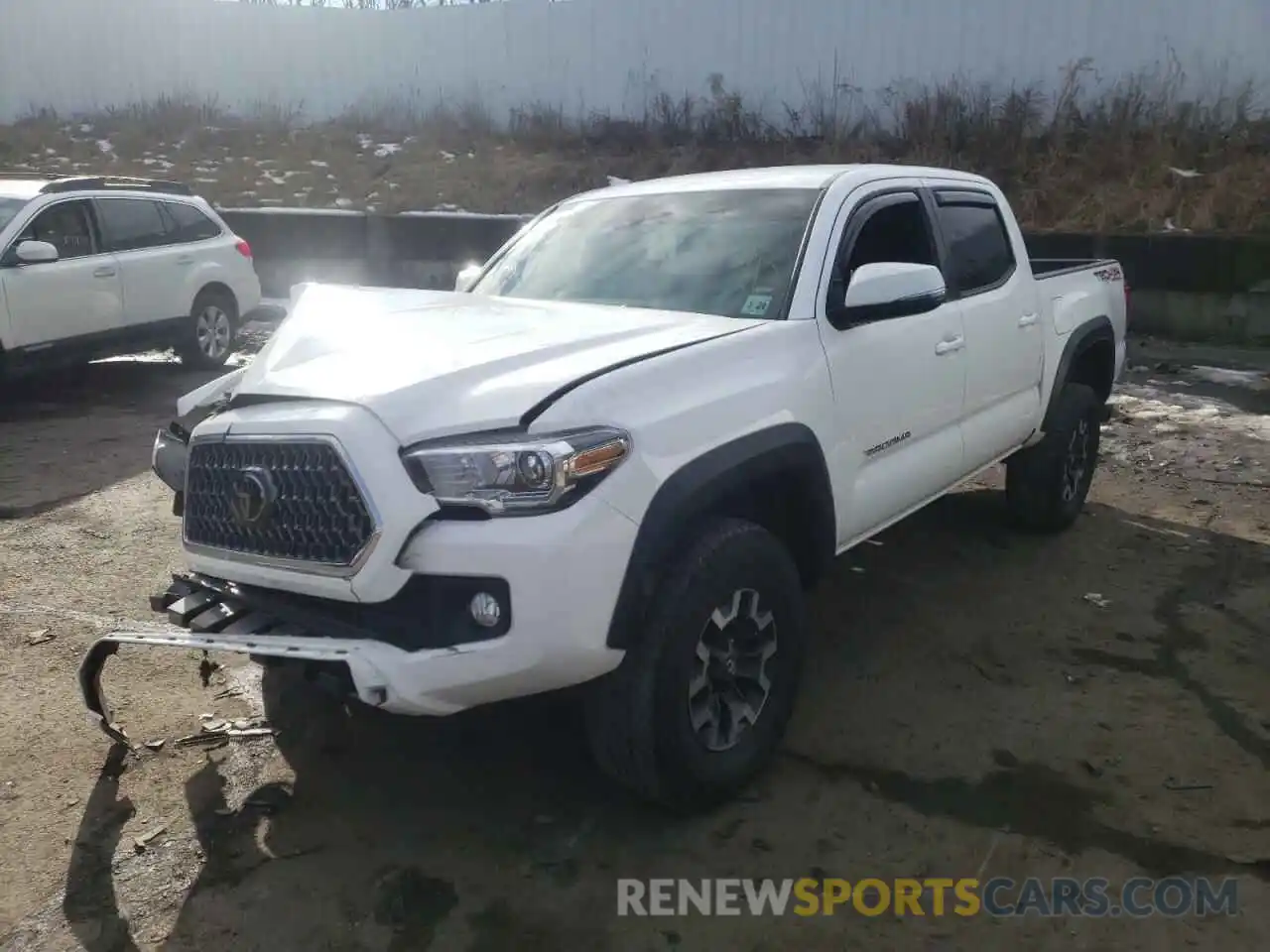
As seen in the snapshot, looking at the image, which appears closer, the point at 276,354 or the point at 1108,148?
the point at 276,354

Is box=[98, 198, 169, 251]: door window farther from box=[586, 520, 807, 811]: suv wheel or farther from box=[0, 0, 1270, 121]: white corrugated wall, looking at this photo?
box=[0, 0, 1270, 121]: white corrugated wall

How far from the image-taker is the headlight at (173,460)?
364 centimetres

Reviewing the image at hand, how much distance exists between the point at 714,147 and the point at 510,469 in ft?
45.6

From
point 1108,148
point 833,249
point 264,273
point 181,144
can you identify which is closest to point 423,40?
point 181,144

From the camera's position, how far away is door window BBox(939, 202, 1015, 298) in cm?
446

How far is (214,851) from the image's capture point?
9.73ft

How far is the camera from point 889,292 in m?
3.43

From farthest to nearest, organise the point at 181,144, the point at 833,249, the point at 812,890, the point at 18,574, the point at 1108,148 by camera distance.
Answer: the point at 181,144 < the point at 1108,148 < the point at 18,574 < the point at 833,249 < the point at 812,890

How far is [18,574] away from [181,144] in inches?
620

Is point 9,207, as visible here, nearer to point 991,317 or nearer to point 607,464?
point 991,317

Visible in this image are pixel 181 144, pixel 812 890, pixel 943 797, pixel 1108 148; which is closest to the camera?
pixel 812 890

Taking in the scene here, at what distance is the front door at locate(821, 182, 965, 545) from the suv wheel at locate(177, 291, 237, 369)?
758 cm

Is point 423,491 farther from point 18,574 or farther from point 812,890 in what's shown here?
point 18,574

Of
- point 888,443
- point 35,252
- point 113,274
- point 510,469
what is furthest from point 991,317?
point 113,274
